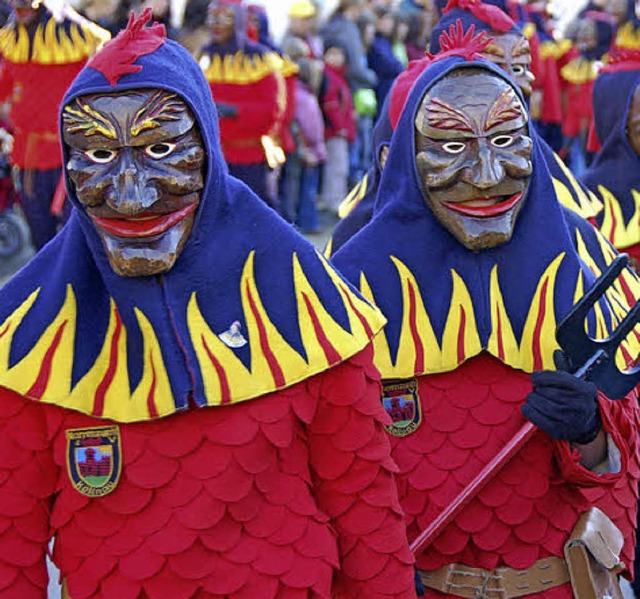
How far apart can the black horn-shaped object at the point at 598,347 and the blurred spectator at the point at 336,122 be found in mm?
9423

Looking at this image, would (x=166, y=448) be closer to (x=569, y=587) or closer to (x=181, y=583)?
(x=181, y=583)

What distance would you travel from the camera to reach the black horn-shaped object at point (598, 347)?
309 centimetres

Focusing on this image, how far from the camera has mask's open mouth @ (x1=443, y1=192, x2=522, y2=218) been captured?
3145 millimetres

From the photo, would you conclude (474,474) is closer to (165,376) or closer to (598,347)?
(598,347)

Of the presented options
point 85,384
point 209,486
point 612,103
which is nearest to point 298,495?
point 209,486

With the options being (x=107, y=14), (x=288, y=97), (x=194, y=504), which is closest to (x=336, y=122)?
(x=288, y=97)

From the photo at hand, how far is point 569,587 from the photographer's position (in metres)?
3.24

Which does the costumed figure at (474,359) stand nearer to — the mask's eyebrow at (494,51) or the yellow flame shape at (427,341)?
the yellow flame shape at (427,341)

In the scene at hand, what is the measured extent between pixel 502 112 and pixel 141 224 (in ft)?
3.29

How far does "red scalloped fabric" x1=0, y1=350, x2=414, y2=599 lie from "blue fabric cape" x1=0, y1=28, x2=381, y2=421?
6 centimetres

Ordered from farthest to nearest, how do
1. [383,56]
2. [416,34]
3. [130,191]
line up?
[416,34]
[383,56]
[130,191]

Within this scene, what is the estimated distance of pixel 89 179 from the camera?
2.58m

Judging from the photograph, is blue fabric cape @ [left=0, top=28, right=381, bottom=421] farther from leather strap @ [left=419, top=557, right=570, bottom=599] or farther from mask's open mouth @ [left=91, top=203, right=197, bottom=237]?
leather strap @ [left=419, top=557, right=570, bottom=599]

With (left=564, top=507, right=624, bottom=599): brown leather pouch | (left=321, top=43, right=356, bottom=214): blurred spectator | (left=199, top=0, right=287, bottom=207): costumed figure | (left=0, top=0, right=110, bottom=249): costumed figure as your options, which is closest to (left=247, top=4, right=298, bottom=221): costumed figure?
(left=321, top=43, right=356, bottom=214): blurred spectator
